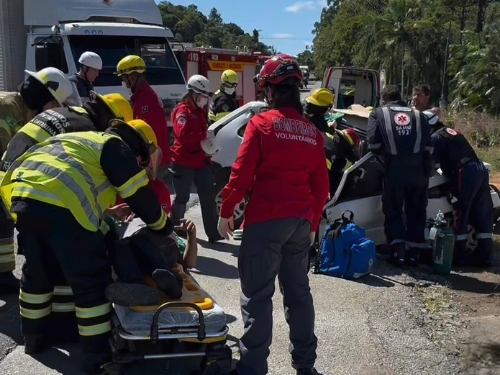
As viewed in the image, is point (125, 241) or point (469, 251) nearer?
point (125, 241)

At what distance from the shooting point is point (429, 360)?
195 inches

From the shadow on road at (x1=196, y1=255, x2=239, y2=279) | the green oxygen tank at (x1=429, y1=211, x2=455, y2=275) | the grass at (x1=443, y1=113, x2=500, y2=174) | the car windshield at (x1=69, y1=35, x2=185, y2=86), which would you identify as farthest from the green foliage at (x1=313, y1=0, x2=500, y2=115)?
the shadow on road at (x1=196, y1=255, x2=239, y2=279)

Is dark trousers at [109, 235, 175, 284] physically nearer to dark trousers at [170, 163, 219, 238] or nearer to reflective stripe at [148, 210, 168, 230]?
reflective stripe at [148, 210, 168, 230]

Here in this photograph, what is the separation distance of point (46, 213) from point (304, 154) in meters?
1.60

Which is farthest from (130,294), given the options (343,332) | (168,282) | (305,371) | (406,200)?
(406,200)

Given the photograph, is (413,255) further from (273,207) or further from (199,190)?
(273,207)

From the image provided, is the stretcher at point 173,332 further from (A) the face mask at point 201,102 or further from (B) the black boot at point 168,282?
(A) the face mask at point 201,102

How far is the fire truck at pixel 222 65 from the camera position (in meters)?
18.5

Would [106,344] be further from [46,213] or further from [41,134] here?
[41,134]

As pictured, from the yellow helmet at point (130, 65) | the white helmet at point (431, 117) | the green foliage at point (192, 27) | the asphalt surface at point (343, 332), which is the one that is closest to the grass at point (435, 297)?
the asphalt surface at point (343, 332)

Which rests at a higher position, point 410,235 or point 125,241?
point 125,241

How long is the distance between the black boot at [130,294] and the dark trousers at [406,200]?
390 cm

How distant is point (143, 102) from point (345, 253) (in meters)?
2.54

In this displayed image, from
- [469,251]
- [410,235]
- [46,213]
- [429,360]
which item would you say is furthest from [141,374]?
[469,251]
